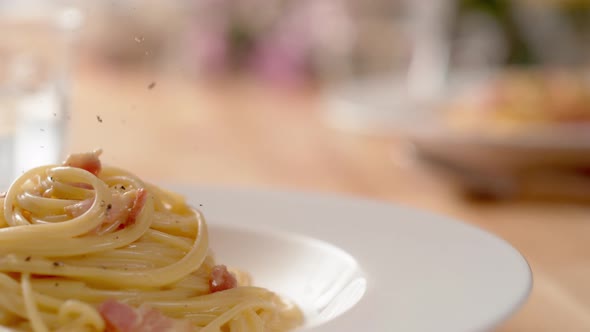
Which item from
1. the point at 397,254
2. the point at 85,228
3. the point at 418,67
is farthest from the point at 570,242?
the point at 418,67

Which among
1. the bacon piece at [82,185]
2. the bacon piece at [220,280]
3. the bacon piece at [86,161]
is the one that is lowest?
the bacon piece at [220,280]

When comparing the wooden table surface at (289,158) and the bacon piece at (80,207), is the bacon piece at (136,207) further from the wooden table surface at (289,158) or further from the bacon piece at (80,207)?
Answer: the wooden table surface at (289,158)

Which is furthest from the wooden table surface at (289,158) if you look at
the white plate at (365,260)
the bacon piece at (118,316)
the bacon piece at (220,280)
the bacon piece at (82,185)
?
the bacon piece at (118,316)

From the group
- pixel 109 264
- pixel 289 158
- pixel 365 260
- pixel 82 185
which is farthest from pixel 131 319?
pixel 289 158

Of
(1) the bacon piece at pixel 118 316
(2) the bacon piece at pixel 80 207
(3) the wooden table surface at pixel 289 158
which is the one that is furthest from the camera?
(3) the wooden table surface at pixel 289 158

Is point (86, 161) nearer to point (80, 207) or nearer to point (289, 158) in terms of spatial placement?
point (80, 207)

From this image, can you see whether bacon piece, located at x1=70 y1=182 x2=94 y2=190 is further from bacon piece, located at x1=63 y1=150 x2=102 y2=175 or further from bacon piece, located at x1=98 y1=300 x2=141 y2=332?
bacon piece, located at x1=98 y1=300 x2=141 y2=332
